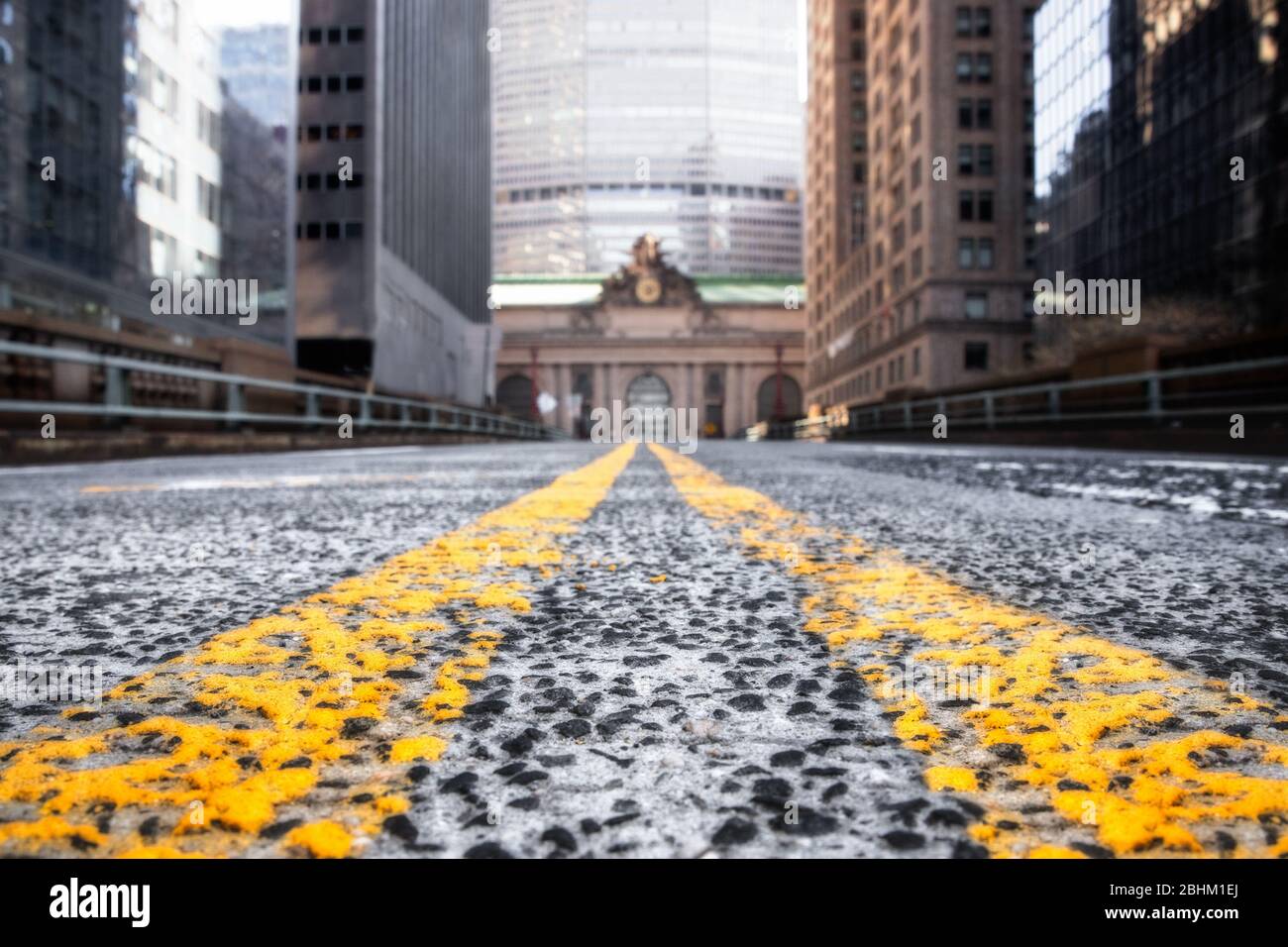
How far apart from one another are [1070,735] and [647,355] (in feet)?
309

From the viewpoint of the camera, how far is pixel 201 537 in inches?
113

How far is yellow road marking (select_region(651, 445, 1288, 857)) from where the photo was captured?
0.71 m

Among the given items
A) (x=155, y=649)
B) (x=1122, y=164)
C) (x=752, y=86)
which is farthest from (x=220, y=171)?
(x=752, y=86)

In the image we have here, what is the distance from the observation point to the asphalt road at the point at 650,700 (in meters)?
0.72

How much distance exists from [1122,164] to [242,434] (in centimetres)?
4853

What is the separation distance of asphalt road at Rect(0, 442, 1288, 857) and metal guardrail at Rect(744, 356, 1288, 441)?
9.37 m

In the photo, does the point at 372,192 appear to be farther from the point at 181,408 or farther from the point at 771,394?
the point at 771,394

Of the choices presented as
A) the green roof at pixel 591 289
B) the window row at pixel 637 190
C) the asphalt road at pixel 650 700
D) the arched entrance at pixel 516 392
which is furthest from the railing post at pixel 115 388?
the window row at pixel 637 190

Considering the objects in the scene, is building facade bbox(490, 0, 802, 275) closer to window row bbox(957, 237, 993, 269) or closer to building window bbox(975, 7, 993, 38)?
building window bbox(975, 7, 993, 38)

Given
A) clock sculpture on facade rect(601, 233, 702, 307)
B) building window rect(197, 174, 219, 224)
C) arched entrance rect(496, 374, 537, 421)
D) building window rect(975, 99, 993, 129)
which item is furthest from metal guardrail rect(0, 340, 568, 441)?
clock sculpture on facade rect(601, 233, 702, 307)

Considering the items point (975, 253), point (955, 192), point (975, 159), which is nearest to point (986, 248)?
point (975, 253)

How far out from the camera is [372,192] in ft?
121

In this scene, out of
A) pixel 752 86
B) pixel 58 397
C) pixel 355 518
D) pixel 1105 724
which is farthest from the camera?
pixel 752 86
